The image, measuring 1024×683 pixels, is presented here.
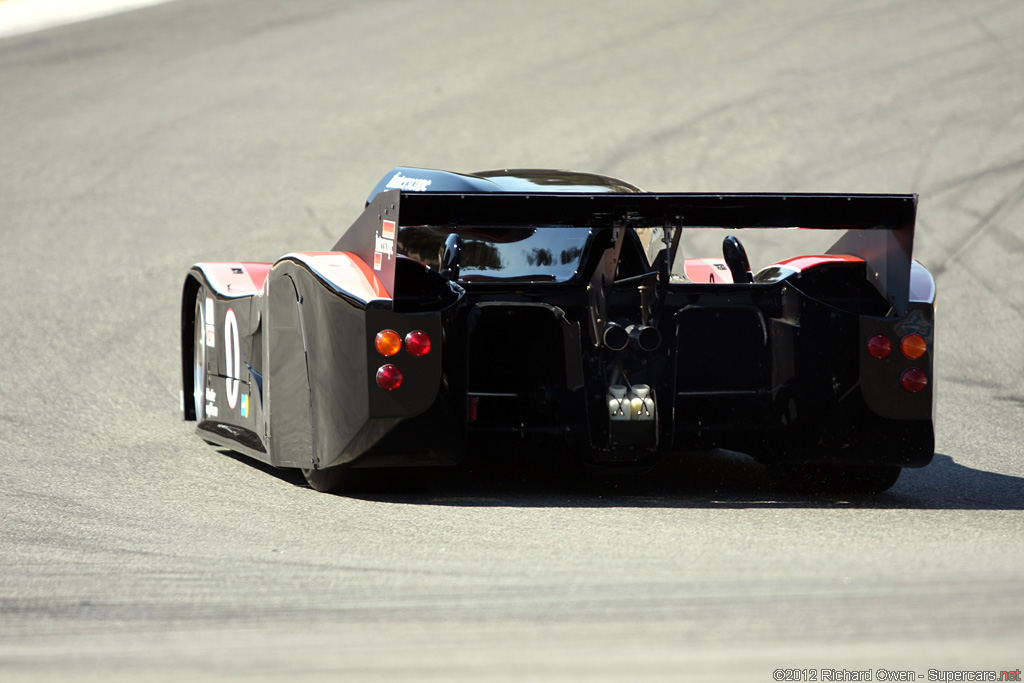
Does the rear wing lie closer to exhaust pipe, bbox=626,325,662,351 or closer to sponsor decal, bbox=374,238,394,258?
sponsor decal, bbox=374,238,394,258

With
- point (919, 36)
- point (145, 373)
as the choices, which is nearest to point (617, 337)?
point (145, 373)

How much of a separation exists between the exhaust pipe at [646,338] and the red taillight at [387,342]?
3.26 ft

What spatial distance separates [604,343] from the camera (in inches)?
206

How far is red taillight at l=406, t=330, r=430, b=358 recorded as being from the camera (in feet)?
16.7

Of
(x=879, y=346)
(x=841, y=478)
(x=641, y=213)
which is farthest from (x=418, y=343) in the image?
(x=841, y=478)

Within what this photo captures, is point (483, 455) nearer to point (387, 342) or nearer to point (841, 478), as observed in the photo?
point (387, 342)

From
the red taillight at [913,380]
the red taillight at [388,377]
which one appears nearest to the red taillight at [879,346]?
the red taillight at [913,380]

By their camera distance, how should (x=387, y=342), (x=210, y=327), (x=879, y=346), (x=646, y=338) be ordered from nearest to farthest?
(x=387, y=342), (x=646, y=338), (x=879, y=346), (x=210, y=327)

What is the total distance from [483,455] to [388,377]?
1034mm

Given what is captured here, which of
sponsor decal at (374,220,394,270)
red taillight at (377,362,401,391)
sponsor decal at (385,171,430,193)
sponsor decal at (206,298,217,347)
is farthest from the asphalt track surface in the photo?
sponsor decal at (385,171,430,193)

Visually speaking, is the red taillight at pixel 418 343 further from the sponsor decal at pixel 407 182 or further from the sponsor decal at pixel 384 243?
→ the sponsor decal at pixel 407 182

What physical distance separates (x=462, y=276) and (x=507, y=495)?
110 centimetres

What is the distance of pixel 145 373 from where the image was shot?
32.5ft

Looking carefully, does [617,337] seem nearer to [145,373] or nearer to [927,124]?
[145,373]
